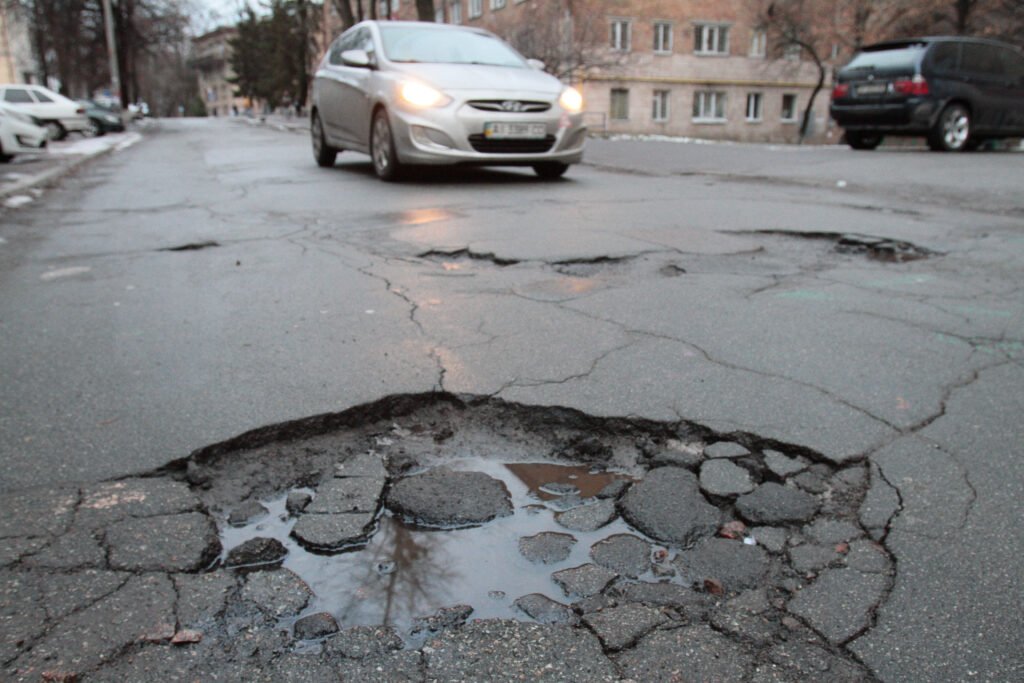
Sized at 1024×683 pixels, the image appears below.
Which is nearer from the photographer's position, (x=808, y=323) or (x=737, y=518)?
(x=737, y=518)

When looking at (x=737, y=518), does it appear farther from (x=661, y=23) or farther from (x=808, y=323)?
(x=661, y=23)

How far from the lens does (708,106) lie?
41.3 m

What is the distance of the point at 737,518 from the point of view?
2248 mm

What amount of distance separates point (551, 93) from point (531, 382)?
6.36 metres

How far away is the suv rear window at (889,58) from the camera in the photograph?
514 inches

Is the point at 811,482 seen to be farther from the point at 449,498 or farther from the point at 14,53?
the point at 14,53

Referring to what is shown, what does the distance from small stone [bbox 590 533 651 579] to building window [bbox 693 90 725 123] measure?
4128 cm

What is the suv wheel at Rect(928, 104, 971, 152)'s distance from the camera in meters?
13.3

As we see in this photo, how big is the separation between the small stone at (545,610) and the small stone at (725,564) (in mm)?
334

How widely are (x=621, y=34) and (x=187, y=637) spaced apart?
130 ft

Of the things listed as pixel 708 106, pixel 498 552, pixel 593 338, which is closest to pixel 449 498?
pixel 498 552

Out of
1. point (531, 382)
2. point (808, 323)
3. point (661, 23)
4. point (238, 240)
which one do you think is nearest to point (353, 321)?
point (531, 382)

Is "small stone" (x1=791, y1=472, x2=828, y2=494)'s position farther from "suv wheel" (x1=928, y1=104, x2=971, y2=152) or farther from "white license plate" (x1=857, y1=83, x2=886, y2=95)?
"suv wheel" (x1=928, y1=104, x2=971, y2=152)

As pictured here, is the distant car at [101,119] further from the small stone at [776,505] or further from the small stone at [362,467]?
the small stone at [776,505]
